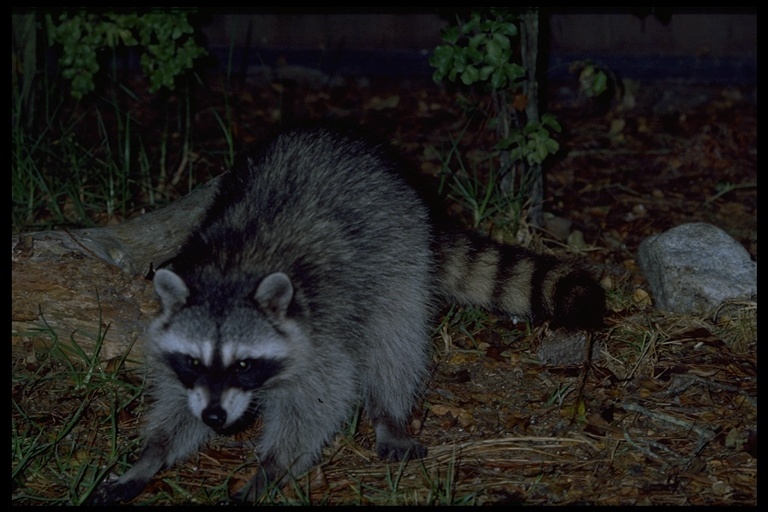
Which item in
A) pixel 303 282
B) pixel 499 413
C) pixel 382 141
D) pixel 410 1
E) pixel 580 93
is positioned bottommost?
pixel 499 413

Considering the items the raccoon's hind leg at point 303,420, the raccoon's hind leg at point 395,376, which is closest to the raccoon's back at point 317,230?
the raccoon's hind leg at point 395,376

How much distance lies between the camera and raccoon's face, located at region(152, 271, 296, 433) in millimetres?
2682

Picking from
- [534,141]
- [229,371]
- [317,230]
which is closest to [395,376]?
[317,230]

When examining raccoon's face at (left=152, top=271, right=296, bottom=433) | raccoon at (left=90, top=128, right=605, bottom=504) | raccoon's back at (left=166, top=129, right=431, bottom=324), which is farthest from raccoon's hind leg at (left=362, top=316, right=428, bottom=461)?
raccoon's face at (left=152, top=271, right=296, bottom=433)

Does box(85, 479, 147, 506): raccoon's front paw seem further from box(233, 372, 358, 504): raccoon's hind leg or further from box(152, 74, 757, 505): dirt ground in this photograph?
box(233, 372, 358, 504): raccoon's hind leg

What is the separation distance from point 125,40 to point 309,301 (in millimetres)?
2188

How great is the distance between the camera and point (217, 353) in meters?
2.71

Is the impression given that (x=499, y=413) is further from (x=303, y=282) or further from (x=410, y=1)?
(x=410, y=1)

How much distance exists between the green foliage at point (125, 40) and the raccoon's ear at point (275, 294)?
2.05 meters

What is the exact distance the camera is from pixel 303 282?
3.01 m

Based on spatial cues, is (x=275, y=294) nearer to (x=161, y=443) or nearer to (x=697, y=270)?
(x=161, y=443)

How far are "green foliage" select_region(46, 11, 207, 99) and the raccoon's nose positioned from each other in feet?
7.57

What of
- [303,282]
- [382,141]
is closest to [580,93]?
[382,141]
